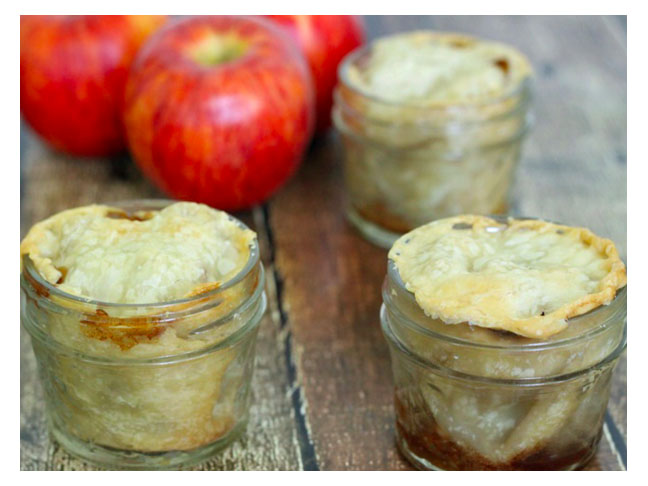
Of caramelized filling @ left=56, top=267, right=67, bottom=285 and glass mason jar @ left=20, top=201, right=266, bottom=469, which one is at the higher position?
caramelized filling @ left=56, top=267, right=67, bottom=285

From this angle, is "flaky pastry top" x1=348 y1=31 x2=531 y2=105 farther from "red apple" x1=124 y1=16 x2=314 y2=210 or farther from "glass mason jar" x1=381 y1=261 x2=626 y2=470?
"glass mason jar" x1=381 y1=261 x2=626 y2=470

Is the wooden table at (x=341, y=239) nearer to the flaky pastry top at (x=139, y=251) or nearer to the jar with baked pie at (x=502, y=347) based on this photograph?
the jar with baked pie at (x=502, y=347)

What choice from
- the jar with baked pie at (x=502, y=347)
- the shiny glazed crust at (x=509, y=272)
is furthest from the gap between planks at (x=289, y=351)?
the shiny glazed crust at (x=509, y=272)

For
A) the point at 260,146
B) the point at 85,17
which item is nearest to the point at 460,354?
the point at 260,146

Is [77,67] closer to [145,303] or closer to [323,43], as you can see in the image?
[323,43]

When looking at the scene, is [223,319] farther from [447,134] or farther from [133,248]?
[447,134]

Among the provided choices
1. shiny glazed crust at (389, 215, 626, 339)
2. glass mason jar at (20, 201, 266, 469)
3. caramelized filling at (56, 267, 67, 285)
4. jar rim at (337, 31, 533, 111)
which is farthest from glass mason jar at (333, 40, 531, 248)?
caramelized filling at (56, 267, 67, 285)

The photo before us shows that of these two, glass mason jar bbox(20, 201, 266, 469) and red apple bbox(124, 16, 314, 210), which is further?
red apple bbox(124, 16, 314, 210)
